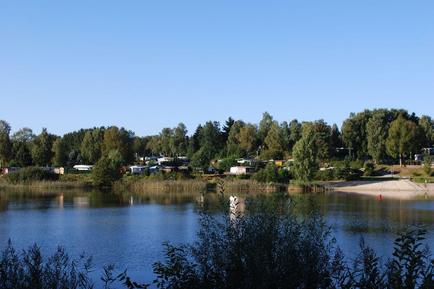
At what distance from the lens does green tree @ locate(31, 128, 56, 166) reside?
9444 centimetres

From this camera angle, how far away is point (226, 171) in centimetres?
8900

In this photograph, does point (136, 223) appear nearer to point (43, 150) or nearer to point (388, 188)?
point (388, 188)

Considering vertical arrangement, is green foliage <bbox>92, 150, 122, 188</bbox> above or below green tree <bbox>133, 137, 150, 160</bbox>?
below

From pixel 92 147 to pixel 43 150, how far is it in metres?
9.16

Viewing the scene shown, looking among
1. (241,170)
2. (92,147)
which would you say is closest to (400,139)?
(241,170)

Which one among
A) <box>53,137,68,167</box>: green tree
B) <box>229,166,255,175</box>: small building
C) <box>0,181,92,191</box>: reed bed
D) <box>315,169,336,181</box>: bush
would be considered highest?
<box>53,137,68,167</box>: green tree

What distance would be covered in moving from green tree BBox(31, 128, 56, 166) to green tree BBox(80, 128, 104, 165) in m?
6.58

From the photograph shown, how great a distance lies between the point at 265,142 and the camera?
344 feet

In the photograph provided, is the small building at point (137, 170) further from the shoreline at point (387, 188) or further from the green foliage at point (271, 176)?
the shoreline at point (387, 188)

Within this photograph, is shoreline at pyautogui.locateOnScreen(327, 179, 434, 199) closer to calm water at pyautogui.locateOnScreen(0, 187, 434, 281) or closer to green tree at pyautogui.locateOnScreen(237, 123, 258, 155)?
calm water at pyautogui.locateOnScreen(0, 187, 434, 281)

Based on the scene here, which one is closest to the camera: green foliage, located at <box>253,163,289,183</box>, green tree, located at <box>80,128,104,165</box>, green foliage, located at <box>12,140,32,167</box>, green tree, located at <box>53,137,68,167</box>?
green foliage, located at <box>253,163,289,183</box>

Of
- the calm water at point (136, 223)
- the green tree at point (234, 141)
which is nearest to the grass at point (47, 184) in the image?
the calm water at point (136, 223)

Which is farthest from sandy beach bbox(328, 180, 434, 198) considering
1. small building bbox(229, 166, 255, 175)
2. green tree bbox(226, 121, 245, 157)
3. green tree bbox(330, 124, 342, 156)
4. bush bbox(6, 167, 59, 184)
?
bush bbox(6, 167, 59, 184)

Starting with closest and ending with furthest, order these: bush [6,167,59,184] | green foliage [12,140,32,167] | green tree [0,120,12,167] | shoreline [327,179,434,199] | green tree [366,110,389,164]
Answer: shoreline [327,179,434,199], bush [6,167,59,184], green tree [366,110,389,164], green tree [0,120,12,167], green foliage [12,140,32,167]
